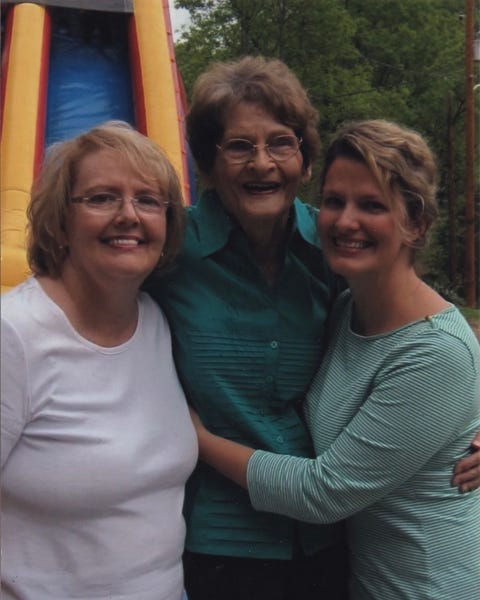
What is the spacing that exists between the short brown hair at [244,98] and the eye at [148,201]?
0.34 m

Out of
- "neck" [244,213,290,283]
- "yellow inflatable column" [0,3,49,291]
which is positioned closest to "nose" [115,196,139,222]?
"neck" [244,213,290,283]

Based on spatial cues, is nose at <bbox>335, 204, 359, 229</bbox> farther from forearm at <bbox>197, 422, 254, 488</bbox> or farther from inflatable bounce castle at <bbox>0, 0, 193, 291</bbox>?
inflatable bounce castle at <bbox>0, 0, 193, 291</bbox>

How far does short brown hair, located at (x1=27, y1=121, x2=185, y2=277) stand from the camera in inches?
62.4

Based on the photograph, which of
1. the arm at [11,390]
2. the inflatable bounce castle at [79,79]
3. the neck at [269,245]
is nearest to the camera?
the arm at [11,390]

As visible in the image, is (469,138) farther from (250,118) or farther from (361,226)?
(361,226)

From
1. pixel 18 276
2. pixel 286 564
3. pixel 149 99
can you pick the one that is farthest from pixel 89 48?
pixel 286 564

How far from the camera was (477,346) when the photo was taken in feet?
5.36

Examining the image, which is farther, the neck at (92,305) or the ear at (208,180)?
the ear at (208,180)

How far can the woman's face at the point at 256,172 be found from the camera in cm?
185

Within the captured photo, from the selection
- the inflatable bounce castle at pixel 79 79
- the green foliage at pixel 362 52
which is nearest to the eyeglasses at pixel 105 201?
the inflatable bounce castle at pixel 79 79

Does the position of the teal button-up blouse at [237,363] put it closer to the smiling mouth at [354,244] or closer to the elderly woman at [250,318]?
the elderly woman at [250,318]

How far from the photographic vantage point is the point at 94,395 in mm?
1493

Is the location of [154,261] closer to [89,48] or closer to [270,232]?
[270,232]

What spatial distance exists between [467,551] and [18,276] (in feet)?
6.85
